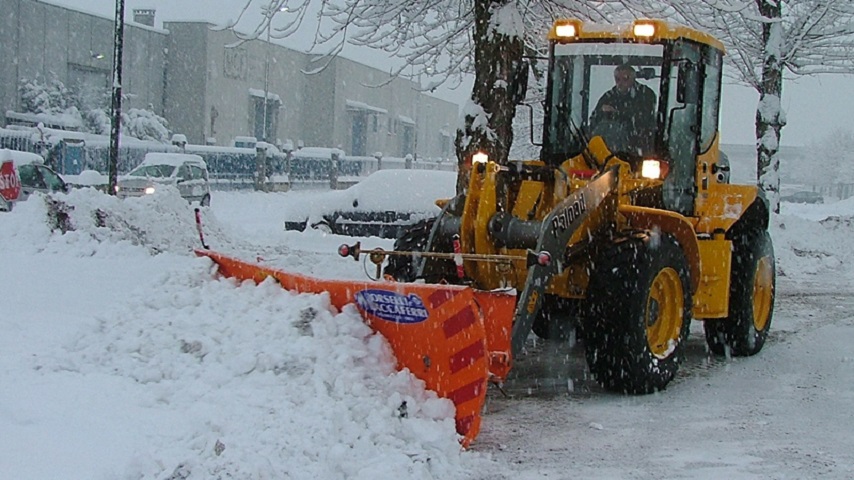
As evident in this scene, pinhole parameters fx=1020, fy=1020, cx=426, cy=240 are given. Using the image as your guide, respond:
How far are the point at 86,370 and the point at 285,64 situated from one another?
45015mm

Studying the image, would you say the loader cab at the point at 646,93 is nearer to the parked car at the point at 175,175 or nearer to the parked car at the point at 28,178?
the parked car at the point at 28,178

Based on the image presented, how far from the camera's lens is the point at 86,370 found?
5562mm

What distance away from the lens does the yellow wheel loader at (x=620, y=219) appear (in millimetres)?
6836

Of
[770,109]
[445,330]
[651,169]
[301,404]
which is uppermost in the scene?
[770,109]

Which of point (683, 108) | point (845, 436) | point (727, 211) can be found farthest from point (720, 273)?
point (845, 436)

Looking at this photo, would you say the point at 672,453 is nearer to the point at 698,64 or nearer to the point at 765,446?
the point at 765,446

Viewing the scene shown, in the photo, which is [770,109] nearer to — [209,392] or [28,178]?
[28,178]

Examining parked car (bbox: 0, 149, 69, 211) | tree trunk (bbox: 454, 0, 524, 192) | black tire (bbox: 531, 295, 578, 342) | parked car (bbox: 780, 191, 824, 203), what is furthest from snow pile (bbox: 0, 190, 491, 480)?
parked car (bbox: 780, 191, 824, 203)

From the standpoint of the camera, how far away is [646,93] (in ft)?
26.0

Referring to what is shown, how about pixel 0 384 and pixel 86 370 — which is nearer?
pixel 0 384

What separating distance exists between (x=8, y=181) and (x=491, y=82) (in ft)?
32.8

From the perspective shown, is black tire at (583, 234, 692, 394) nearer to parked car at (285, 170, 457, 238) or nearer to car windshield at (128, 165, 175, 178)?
parked car at (285, 170, 457, 238)

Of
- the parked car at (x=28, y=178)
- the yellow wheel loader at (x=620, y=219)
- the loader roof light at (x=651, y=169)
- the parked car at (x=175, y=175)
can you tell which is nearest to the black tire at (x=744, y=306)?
the yellow wheel loader at (x=620, y=219)


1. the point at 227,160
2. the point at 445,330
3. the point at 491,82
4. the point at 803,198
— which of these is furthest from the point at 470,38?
the point at 803,198
